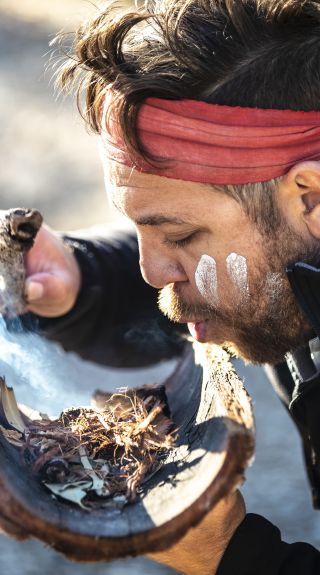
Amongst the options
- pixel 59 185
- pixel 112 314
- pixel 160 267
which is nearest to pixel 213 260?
pixel 160 267

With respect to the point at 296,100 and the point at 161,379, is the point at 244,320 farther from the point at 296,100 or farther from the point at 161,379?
the point at 296,100

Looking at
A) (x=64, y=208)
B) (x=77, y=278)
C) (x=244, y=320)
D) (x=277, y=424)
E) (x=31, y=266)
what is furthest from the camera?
(x=64, y=208)

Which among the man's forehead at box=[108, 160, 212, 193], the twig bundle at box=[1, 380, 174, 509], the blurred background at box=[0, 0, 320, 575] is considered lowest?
the blurred background at box=[0, 0, 320, 575]

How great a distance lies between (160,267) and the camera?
8.39 ft

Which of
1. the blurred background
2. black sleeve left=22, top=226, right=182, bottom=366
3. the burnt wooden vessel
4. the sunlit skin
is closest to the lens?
the burnt wooden vessel

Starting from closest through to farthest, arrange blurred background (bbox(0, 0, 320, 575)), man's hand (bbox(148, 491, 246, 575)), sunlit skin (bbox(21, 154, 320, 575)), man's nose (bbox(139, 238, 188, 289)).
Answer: man's hand (bbox(148, 491, 246, 575)) < sunlit skin (bbox(21, 154, 320, 575)) < man's nose (bbox(139, 238, 188, 289)) < blurred background (bbox(0, 0, 320, 575))

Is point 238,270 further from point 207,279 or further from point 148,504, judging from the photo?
point 148,504

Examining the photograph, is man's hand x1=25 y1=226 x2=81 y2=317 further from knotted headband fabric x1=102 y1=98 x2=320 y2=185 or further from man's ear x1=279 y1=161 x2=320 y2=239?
man's ear x1=279 y1=161 x2=320 y2=239

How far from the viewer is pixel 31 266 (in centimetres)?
309

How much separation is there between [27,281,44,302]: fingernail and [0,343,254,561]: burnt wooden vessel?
92cm

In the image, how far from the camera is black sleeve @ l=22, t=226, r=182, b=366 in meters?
3.12

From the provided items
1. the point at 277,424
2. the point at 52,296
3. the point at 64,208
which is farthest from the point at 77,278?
the point at 64,208

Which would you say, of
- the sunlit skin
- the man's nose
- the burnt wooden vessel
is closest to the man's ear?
the sunlit skin

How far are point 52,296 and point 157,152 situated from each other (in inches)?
34.8
